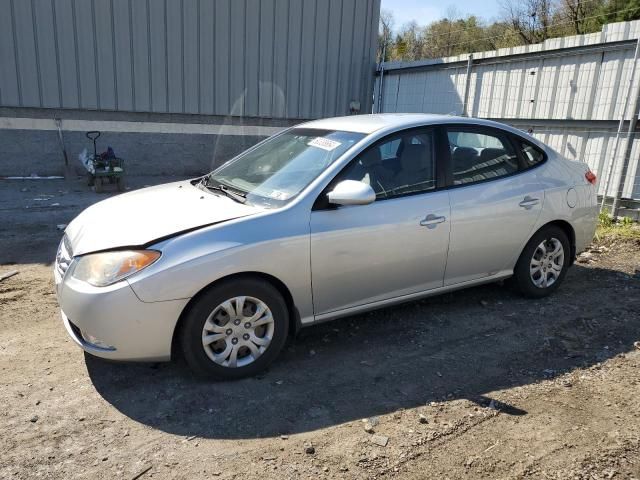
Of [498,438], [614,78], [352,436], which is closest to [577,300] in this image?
[498,438]

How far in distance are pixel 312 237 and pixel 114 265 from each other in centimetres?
123

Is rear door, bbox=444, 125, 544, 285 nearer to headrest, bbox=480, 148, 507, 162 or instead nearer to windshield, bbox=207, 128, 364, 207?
headrest, bbox=480, 148, 507, 162

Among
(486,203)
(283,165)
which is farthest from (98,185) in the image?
(486,203)

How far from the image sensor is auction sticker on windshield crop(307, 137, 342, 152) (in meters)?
3.85

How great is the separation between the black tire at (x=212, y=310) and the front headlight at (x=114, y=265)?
1.30 feet

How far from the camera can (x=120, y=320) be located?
299 cm

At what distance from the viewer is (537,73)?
28.6ft

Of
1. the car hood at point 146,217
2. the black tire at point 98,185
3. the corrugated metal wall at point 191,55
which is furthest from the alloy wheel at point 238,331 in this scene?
the corrugated metal wall at point 191,55

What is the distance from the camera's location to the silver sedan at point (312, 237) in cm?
307

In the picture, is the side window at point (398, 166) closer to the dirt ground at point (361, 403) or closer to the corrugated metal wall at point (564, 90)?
the dirt ground at point (361, 403)

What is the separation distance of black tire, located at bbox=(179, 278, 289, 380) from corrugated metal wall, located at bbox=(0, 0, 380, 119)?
347 inches

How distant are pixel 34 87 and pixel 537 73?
9.32 meters

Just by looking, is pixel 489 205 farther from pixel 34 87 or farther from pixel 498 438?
pixel 34 87

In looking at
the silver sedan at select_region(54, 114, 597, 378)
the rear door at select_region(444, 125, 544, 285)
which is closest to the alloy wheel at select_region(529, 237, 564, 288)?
the silver sedan at select_region(54, 114, 597, 378)
